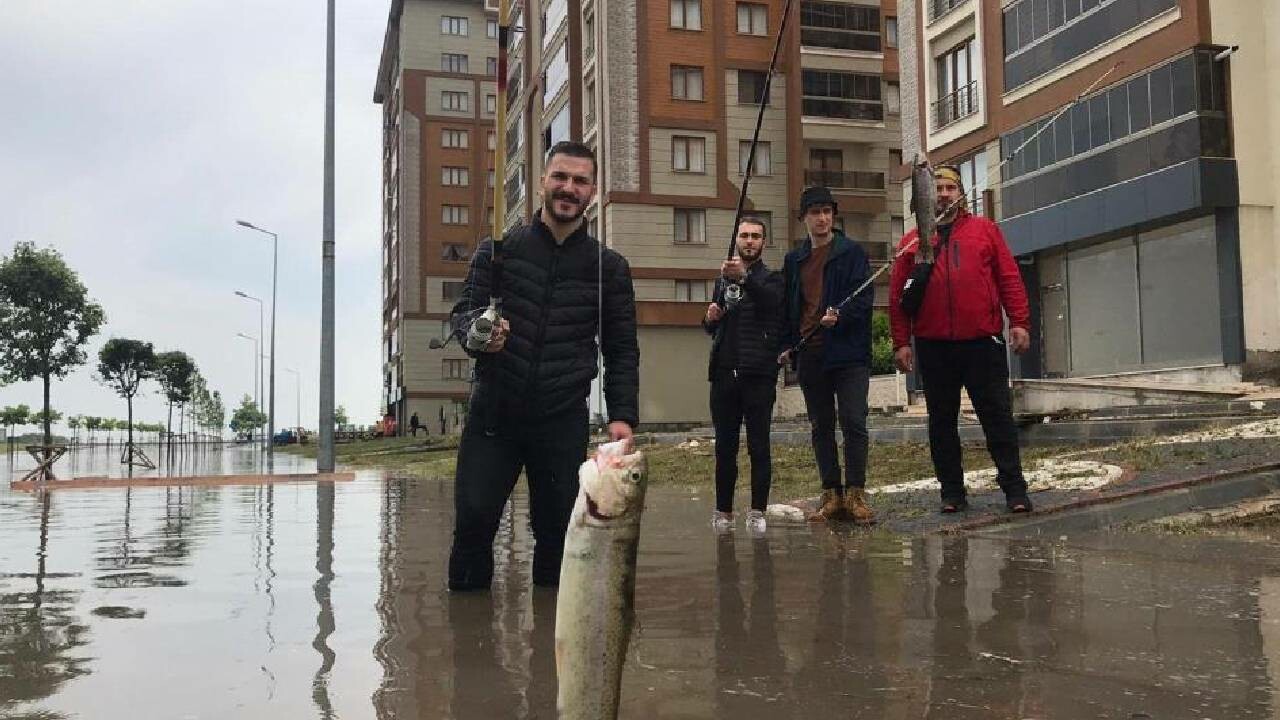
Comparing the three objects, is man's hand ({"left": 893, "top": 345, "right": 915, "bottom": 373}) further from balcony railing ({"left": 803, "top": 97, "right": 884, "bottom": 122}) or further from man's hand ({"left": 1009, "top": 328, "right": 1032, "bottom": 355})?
balcony railing ({"left": 803, "top": 97, "right": 884, "bottom": 122})

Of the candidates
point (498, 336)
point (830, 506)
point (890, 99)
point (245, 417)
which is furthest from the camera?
point (245, 417)

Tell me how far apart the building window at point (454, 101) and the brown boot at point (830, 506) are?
73929 millimetres

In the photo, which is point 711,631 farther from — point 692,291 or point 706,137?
point 706,137

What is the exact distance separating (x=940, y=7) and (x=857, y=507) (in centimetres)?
2528

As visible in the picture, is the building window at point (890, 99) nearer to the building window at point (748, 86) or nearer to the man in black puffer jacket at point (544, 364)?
the building window at point (748, 86)

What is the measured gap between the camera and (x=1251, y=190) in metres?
19.3

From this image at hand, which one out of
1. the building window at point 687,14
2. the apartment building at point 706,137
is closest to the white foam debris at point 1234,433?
the apartment building at point 706,137

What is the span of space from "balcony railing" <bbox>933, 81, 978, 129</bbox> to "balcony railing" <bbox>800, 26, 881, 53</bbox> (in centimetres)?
1236

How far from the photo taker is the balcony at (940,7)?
2833cm

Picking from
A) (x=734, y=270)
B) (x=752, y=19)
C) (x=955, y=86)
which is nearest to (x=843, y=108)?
(x=752, y=19)

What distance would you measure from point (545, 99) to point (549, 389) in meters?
46.3

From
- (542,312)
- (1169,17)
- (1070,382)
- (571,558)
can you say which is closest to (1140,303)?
(1070,382)

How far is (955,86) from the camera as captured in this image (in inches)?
1123

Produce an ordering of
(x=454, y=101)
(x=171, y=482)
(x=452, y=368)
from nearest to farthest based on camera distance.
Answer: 1. (x=171, y=482)
2. (x=452, y=368)
3. (x=454, y=101)
